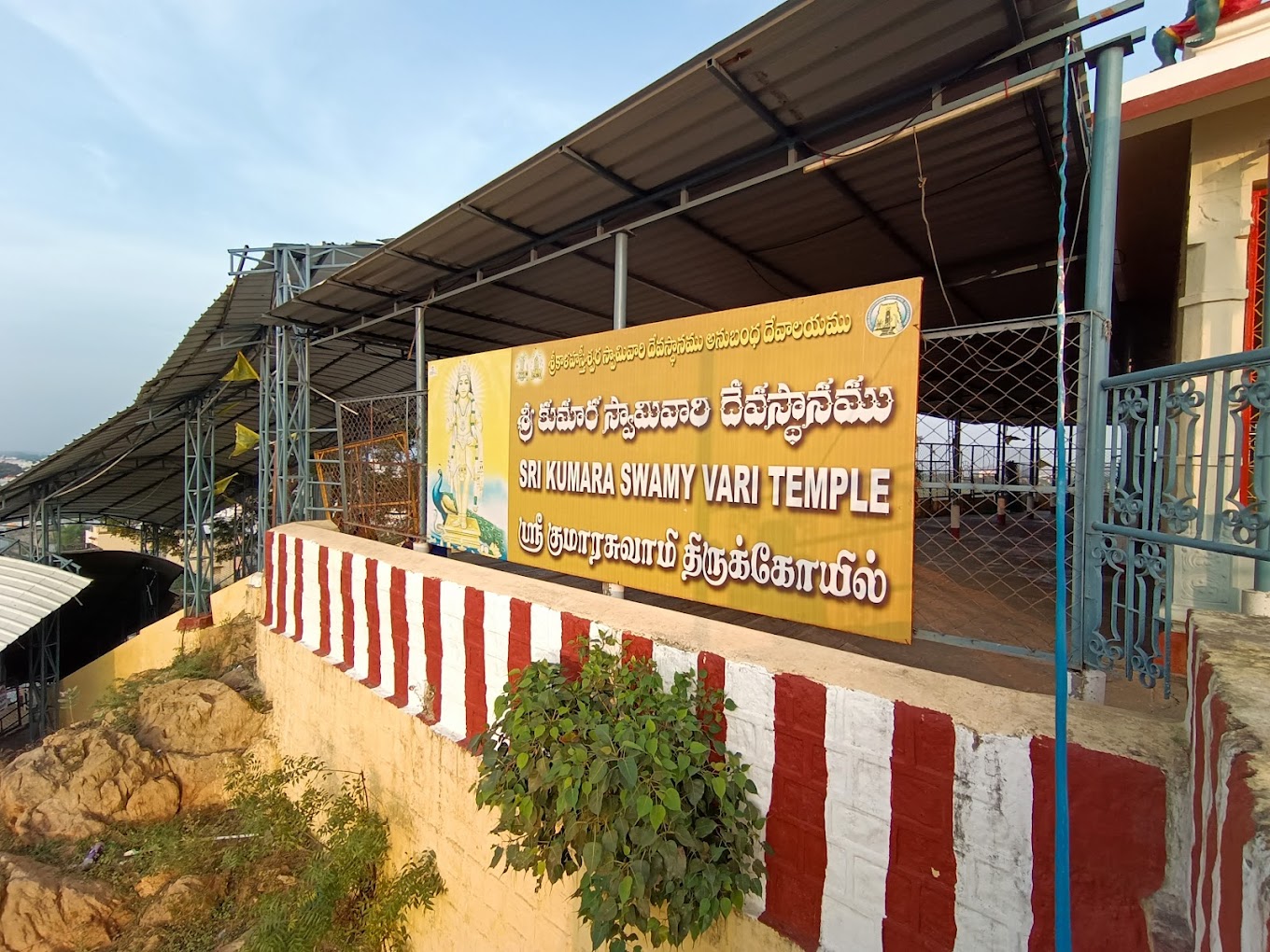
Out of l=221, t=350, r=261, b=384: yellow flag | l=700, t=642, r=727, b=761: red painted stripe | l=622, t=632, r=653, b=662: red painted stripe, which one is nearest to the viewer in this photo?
l=700, t=642, r=727, b=761: red painted stripe

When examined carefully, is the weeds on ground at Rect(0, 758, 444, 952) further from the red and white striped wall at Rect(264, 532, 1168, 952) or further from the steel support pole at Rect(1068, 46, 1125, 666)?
the steel support pole at Rect(1068, 46, 1125, 666)

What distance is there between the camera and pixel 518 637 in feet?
11.6

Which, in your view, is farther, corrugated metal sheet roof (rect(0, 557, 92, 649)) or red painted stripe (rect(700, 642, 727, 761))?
corrugated metal sheet roof (rect(0, 557, 92, 649))

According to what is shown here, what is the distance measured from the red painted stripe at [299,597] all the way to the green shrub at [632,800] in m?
4.54

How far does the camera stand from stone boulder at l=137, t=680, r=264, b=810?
6801 millimetres

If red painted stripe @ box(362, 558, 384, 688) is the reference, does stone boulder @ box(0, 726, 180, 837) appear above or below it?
below

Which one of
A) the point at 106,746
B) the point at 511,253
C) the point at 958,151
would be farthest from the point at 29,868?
the point at 958,151

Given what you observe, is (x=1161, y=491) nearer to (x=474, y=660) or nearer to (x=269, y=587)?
(x=474, y=660)

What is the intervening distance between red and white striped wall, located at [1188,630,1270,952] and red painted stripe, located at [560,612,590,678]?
7.71 ft

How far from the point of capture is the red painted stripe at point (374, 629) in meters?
4.82

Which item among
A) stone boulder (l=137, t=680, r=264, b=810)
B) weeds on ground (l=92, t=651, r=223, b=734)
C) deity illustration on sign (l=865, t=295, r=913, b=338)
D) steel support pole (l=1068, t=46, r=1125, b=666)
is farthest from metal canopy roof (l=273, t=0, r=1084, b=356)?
weeds on ground (l=92, t=651, r=223, b=734)

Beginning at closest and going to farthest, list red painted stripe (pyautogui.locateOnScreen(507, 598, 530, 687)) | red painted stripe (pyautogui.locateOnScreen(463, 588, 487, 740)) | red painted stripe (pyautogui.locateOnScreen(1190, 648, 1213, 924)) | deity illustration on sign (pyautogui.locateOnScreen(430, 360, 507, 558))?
red painted stripe (pyautogui.locateOnScreen(1190, 648, 1213, 924)), red painted stripe (pyautogui.locateOnScreen(507, 598, 530, 687)), red painted stripe (pyautogui.locateOnScreen(463, 588, 487, 740)), deity illustration on sign (pyautogui.locateOnScreen(430, 360, 507, 558))

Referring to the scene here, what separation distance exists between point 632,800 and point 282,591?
240 inches

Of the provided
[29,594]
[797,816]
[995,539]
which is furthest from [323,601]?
[29,594]
